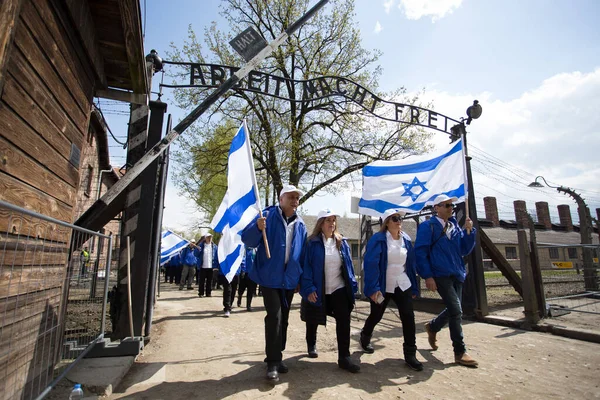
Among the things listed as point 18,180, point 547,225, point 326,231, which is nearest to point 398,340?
point 326,231

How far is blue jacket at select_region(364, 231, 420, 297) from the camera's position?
4152 millimetres

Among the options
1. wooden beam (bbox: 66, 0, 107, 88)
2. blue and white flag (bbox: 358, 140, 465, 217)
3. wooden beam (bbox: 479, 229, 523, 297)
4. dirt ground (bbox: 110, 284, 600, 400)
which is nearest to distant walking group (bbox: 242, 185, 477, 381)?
dirt ground (bbox: 110, 284, 600, 400)

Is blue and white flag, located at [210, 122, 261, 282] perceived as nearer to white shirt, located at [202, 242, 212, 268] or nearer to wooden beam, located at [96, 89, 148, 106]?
wooden beam, located at [96, 89, 148, 106]

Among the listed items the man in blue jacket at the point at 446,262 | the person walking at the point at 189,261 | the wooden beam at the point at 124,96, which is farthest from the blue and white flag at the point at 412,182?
the person walking at the point at 189,261

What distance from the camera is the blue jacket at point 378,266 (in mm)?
4152

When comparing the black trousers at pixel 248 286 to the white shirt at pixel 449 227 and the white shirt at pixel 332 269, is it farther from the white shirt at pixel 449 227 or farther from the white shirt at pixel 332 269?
the white shirt at pixel 449 227

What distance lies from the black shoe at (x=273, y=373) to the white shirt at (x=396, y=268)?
1653 millimetres

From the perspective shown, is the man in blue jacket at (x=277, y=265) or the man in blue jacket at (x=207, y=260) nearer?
the man in blue jacket at (x=277, y=265)

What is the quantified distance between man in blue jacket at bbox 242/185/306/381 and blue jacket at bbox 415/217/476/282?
1.66 metres

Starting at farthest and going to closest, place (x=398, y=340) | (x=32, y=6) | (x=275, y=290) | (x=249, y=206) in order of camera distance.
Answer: (x=398, y=340) < (x=249, y=206) < (x=275, y=290) < (x=32, y=6)

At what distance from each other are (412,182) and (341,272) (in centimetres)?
354

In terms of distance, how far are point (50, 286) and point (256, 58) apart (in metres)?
3.56

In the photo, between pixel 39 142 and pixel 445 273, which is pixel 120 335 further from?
pixel 445 273

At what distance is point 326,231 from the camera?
13.8 ft
